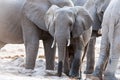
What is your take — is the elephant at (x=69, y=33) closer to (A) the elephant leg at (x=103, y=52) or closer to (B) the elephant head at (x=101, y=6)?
(A) the elephant leg at (x=103, y=52)

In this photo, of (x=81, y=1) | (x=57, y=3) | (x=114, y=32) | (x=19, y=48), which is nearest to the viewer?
(x=114, y=32)

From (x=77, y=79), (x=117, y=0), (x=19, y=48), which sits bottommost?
(x=19, y=48)

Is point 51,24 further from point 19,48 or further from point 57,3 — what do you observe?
point 19,48

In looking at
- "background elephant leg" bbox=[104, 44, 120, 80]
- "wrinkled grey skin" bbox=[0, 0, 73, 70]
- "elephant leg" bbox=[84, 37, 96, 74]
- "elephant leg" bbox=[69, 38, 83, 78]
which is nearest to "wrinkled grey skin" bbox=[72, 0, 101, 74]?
"elephant leg" bbox=[84, 37, 96, 74]

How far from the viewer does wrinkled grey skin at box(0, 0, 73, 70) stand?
9.59 meters

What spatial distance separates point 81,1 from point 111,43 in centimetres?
316

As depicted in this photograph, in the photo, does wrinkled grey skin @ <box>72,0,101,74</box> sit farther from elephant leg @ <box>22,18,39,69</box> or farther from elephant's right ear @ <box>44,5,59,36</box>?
elephant's right ear @ <box>44,5,59,36</box>

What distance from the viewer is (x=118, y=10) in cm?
812

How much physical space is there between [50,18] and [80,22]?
1.59 ft

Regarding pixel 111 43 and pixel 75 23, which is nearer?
pixel 111 43

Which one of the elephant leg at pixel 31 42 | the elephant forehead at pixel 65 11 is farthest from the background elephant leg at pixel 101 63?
the elephant leg at pixel 31 42

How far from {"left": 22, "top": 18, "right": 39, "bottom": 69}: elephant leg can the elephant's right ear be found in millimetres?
385

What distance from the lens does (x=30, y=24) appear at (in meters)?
9.66

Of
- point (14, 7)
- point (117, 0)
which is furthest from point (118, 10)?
point (14, 7)
